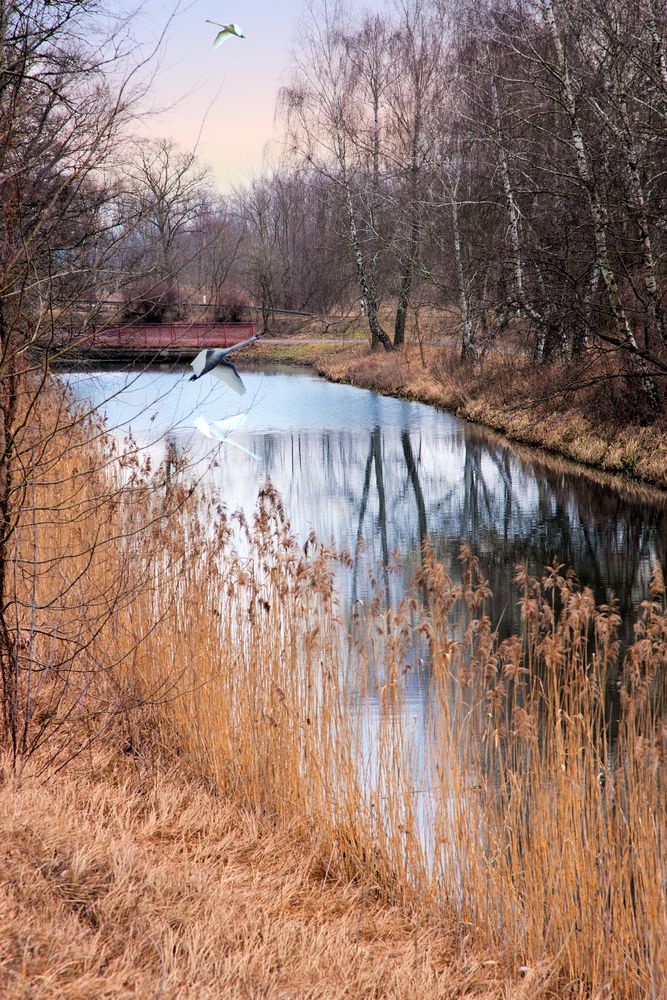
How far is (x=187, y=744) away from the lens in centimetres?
442

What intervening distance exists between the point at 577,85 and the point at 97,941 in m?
11.5

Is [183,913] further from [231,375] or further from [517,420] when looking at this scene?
[517,420]

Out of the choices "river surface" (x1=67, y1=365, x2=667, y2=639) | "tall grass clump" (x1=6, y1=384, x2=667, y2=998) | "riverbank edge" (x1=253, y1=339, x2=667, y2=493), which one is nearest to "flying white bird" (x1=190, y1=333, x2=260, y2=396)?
"river surface" (x1=67, y1=365, x2=667, y2=639)

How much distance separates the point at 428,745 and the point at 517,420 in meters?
12.2

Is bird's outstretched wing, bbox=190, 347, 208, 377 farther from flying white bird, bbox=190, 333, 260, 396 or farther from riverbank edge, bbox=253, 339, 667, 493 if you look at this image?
riverbank edge, bbox=253, 339, 667, 493

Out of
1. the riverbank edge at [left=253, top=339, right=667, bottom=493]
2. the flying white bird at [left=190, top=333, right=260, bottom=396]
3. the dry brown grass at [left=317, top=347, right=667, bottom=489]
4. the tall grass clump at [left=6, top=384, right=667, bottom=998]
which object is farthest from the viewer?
the dry brown grass at [left=317, top=347, right=667, bottom=489]

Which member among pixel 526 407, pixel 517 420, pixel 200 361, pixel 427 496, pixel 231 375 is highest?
pixel 200 361


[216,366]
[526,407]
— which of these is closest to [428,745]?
[216,366]

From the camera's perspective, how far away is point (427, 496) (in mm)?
12203

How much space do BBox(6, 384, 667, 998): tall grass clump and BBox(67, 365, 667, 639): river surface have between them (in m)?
0.80

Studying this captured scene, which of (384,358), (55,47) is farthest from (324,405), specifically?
(55,47)

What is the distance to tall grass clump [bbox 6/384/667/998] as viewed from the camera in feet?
10.0

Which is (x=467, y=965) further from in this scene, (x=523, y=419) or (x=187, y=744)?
(x=523, y=419)

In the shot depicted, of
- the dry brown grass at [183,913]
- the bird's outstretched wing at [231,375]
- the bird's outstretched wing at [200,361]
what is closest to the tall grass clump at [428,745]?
the dry brown grass at [183,913]
